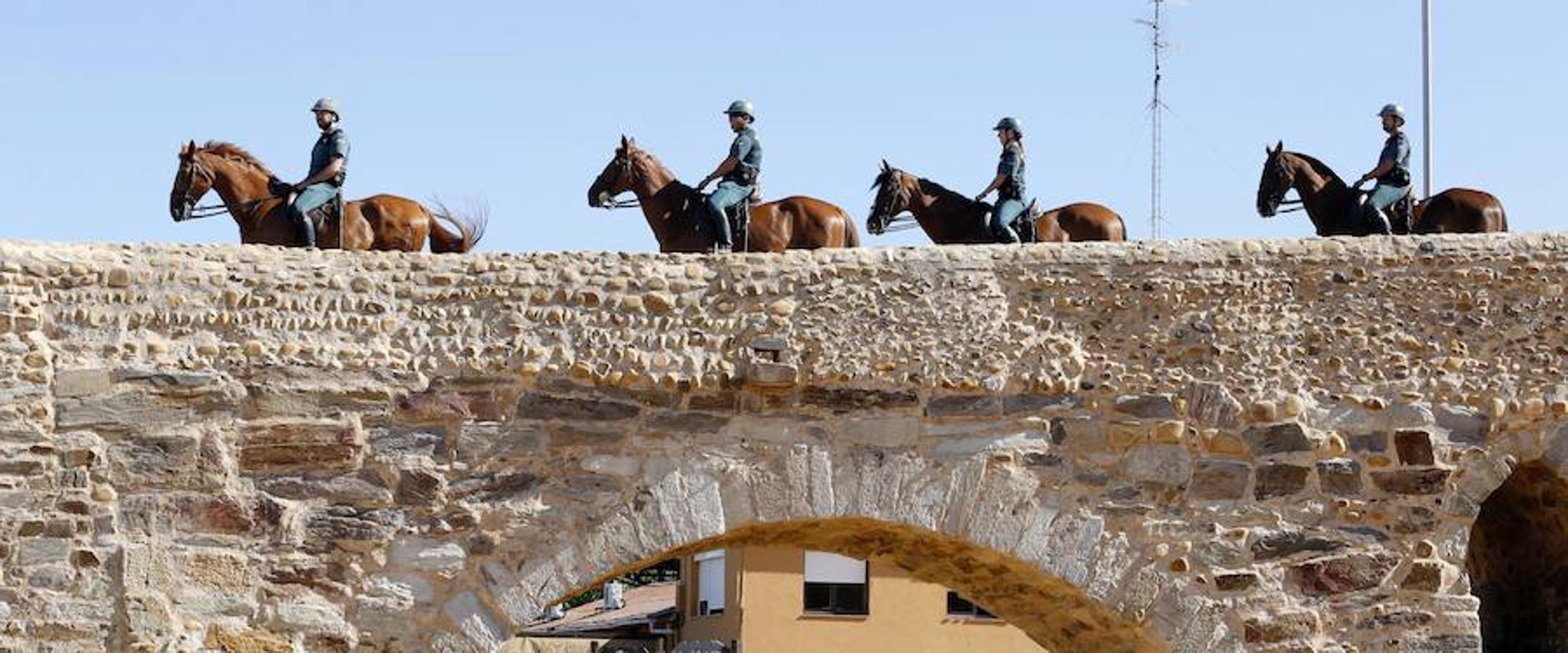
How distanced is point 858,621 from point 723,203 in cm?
966

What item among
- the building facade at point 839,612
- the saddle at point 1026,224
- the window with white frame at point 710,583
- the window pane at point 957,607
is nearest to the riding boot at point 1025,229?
the saddle at point 1026,224

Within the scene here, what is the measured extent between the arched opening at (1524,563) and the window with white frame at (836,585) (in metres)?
9.54

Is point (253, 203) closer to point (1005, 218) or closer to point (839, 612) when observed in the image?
point (1005, 218)

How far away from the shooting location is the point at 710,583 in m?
22.4

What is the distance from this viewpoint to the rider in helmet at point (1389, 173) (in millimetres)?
12016

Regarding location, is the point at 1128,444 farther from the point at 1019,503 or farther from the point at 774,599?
the point at 774,599

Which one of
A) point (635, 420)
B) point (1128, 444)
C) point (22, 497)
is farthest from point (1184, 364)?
point (22, 497)

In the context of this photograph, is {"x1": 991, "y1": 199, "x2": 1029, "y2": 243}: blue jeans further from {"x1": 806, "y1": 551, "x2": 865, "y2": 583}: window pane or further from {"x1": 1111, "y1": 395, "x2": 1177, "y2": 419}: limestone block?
{"x1": 806, "y1": 551, "x2": 865, "y2": 583}: window pane

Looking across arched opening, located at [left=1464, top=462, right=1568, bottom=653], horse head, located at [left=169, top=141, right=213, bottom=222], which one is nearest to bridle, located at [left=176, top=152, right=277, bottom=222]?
horse head, located at [left=169, top=141, right=213, bottom=222]

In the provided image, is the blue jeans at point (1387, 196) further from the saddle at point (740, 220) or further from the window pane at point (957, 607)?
the window pane at point (957, 607)

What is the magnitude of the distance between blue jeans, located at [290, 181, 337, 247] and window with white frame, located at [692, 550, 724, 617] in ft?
35.4

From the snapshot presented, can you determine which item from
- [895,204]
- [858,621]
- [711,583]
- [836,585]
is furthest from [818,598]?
[895,204]

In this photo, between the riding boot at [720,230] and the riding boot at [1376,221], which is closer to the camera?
the riding boot at [720,230]

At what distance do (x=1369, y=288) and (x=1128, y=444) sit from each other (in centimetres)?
123
